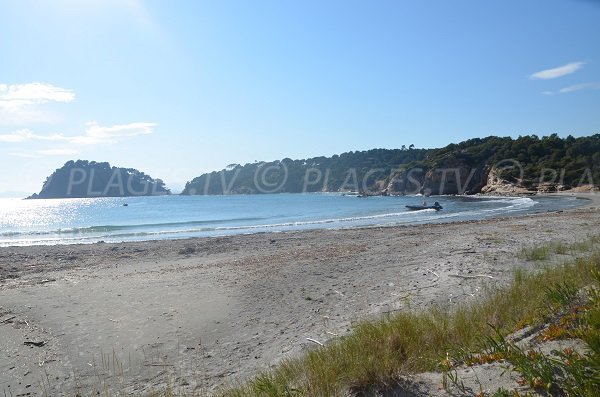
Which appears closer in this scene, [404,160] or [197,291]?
[197,291]

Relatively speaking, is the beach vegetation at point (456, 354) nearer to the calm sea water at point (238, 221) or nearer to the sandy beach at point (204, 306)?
the sandy beach at point (204, 306)

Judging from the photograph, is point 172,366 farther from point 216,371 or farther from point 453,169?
point 453,169

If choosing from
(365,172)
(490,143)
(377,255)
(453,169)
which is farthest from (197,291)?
(365,172)

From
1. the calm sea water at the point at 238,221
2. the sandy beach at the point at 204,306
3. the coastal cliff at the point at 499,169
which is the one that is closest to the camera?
the sandy beach at the point at 204,306

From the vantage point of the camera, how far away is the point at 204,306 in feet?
32.0

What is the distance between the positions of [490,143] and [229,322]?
11243cm

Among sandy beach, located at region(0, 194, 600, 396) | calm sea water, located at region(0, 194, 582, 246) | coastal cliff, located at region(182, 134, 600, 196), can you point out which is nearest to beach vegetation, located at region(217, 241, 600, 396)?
sandy beach, located at region(0, 194, 600, 396)

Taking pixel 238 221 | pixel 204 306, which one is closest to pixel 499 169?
pixel 238 221

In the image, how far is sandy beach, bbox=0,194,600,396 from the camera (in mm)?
6328

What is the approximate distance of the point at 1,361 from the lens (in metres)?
6.94

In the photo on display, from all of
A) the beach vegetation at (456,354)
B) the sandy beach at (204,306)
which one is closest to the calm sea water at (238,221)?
the sandy beach at (204,306)

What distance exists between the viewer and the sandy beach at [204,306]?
6.33 metres

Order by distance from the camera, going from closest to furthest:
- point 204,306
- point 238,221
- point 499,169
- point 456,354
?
point 456,354, point 204,306, point 238,221, point 499,169

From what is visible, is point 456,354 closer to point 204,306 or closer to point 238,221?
point 204,306
